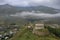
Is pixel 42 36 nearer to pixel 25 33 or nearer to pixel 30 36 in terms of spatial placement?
pixel 30 36

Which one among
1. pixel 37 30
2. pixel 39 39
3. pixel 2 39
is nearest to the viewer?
pixel 39 39

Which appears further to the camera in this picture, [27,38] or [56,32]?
[56,32]

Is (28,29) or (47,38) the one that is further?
(28,29)

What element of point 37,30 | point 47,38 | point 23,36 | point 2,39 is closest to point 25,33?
point 23,36

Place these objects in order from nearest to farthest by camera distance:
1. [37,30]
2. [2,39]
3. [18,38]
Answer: [37,30] → [18,38] → [2,39]

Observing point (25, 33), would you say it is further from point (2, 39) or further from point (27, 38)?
point (2, 39)

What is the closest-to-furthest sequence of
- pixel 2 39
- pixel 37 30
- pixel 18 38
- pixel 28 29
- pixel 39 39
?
pixel 39 39
pixel 37 30
pixel 18 38
pixel 28 29
pixel 2 39

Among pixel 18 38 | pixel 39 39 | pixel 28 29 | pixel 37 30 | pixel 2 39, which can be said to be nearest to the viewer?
pixel 39 39

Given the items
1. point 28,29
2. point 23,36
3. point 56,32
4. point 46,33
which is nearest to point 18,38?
point 23,36

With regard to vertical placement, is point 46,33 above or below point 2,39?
above
